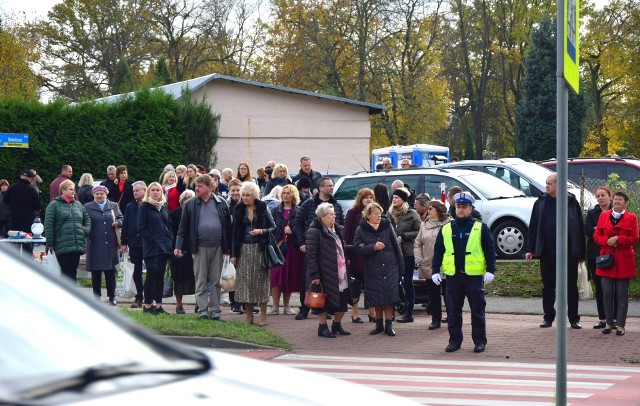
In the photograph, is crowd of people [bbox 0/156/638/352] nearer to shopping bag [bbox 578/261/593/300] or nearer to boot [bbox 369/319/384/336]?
boot [bbox 369/319/384/336]

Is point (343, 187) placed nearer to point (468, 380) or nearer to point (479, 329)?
point (479, 329)

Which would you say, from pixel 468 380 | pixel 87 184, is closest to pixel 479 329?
pixel 468 380

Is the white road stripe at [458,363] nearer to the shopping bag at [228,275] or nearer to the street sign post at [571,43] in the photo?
the shopping bag at [228,275]

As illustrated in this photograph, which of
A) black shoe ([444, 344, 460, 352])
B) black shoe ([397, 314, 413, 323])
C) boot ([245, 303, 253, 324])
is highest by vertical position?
boot ([245, 303, 253, 324])

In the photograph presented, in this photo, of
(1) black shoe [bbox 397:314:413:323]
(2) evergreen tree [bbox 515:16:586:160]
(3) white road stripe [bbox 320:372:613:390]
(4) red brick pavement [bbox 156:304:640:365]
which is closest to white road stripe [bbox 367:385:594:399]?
(3) white road stripe [bbox 320:372:613:390]

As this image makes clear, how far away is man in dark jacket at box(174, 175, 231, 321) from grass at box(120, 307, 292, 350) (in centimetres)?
49

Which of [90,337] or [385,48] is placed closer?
[90,337]

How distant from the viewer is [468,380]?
36.0ft

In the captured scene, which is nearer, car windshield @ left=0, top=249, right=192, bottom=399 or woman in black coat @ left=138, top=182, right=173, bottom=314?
car windshield @ left=0, top=249, right=192, bottom=399

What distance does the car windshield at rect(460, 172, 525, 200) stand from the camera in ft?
71.0

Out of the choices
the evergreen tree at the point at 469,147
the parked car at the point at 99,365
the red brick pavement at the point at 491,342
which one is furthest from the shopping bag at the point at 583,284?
the evergreen tree at the point at 469,147

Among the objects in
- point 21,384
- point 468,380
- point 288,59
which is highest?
point 288,59

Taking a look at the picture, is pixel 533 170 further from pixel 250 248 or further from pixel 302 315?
pixel 250 248

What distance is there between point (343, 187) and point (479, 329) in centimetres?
978
